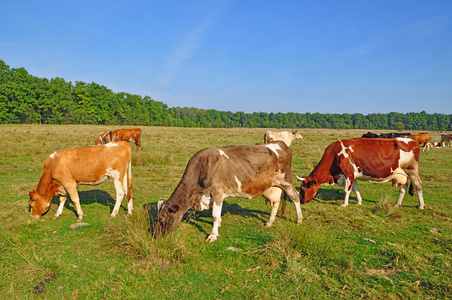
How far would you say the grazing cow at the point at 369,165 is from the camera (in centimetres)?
862

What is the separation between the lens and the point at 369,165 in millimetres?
8703

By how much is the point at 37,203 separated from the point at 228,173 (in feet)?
18.2

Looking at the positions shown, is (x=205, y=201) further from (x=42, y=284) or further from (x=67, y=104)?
(x=67, y=104)

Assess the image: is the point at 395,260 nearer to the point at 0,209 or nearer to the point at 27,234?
the point at 27,234

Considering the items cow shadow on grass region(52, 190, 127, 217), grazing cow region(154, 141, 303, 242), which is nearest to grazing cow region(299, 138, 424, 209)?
grazing cow region(154, 141, 303, 242)

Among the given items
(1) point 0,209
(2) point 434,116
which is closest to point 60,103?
(1) point 0,209

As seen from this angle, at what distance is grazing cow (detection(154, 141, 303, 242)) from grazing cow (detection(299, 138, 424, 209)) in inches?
98.2

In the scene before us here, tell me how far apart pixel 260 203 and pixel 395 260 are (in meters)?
4.91

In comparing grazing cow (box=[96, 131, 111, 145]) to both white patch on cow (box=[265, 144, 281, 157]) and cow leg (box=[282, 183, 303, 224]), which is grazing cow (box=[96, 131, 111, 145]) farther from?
cow leg (box=[282, 183, 303, 224])

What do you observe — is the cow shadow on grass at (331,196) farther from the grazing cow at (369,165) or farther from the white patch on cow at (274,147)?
the white patch on cow at (274,147)

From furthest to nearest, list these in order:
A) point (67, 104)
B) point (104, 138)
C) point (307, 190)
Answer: point (67, 104) < point (104, 138) < point (307, 190)

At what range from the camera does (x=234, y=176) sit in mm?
6395

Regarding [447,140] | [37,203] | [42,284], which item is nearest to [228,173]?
[42,284]

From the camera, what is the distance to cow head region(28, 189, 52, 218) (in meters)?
7.12
